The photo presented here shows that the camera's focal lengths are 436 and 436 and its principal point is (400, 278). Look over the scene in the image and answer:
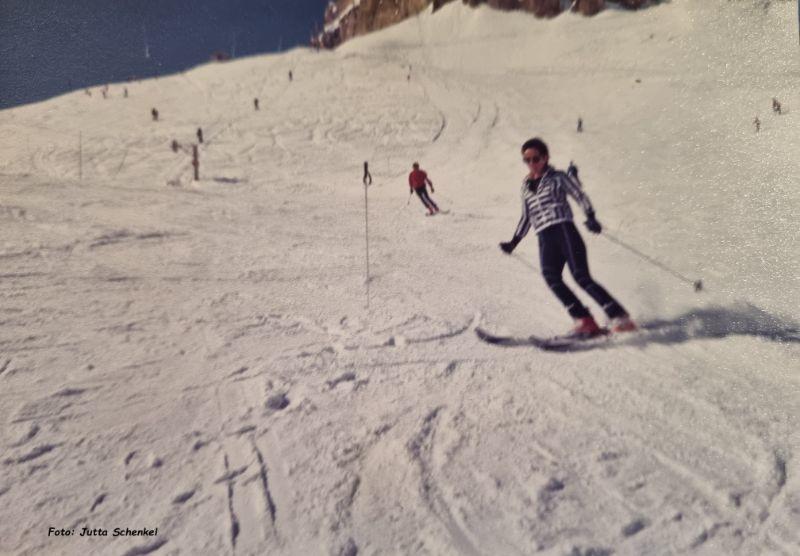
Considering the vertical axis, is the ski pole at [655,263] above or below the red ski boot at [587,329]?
above

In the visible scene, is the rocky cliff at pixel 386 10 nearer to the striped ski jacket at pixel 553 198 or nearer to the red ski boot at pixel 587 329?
the striped ski jacket at pixel 553 198

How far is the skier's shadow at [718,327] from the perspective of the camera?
3.31 m

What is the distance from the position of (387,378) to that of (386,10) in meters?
77.1

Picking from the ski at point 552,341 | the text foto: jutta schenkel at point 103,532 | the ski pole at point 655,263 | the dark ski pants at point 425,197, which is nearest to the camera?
the text foto: jutta schenkel at point 103,532

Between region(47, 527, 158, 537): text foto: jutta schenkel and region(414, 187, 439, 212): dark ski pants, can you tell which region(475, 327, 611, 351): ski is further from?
region(414, 187, 439, 212): dark ski pants

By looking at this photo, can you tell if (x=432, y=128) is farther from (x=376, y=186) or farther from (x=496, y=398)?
(x=496, y=398)

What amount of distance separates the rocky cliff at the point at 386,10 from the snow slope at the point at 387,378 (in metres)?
38.7

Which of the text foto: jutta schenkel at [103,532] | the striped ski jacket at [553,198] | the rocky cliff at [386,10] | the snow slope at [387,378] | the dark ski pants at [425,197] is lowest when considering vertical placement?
the text foto: jutta schenkel at [103,532]

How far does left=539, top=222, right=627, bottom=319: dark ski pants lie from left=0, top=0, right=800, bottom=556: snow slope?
0.33 meters

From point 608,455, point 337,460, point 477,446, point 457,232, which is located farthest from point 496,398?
point 457,232

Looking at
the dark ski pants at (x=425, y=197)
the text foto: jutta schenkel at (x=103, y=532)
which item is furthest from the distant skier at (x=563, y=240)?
the dark ski pants at (x=425, y=197)

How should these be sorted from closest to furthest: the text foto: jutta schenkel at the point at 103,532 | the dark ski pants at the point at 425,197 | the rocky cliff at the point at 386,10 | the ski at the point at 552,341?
→ the text foto: jutta schenkel at the point at 103,532
the ski at the point at 552,341
the dark ski pants at the point at 425,197
the rocky cliff at the point at 386,10

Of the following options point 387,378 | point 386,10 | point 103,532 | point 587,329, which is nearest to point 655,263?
point 587,329

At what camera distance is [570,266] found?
342cm
